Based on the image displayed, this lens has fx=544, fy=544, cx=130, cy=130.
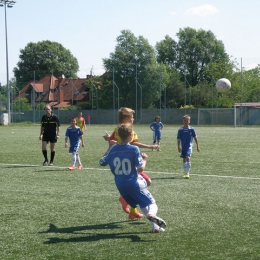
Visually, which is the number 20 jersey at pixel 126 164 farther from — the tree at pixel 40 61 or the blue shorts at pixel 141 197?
the tree at pixel 40 61

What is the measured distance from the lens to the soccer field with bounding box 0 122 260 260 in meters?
6.64

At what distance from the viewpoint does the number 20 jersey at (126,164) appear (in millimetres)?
7547

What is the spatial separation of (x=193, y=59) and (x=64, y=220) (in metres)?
95.6

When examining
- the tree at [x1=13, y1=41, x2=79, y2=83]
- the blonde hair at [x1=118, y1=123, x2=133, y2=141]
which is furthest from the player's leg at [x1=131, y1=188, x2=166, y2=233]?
the tree at [x1=13, y1=41, x2=79, y2=83]

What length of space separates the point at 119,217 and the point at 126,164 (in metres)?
1.53

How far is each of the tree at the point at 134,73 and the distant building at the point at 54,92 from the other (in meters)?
5.36

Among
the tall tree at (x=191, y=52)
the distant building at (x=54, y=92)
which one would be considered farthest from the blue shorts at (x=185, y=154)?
the tall tree at (x=191, y=52)

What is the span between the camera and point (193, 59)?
335 ft

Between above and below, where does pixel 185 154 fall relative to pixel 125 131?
below

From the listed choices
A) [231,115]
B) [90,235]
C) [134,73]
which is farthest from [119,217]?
[134,73]

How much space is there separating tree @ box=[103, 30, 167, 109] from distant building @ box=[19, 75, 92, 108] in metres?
5.36

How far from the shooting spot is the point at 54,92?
84.3m

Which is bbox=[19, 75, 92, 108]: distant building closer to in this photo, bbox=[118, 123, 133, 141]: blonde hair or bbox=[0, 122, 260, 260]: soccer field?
bbox=[0, 122, 260, 260]: soccer field

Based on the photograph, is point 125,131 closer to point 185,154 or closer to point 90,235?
point 90,235
